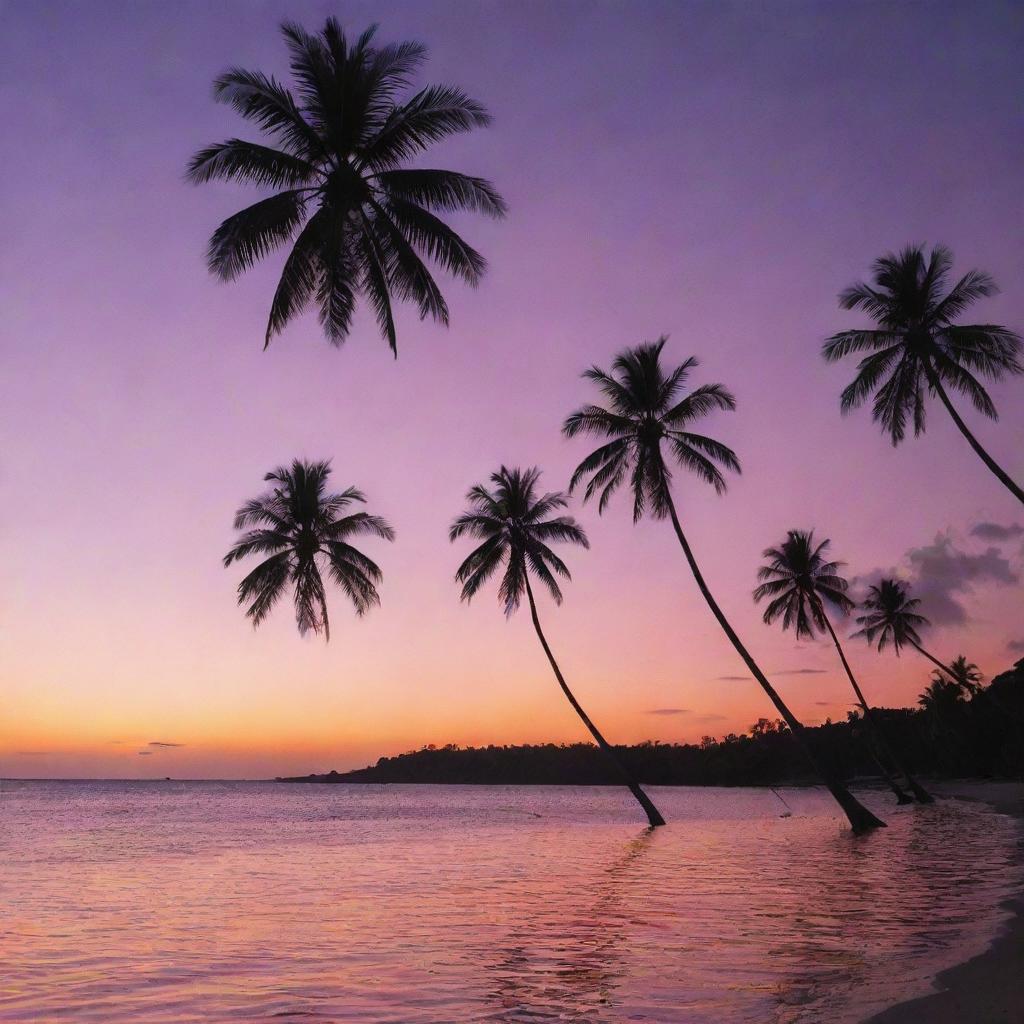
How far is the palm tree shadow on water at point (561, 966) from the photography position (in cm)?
690

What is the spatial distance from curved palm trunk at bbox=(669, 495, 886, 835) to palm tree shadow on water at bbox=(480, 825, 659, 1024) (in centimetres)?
1416

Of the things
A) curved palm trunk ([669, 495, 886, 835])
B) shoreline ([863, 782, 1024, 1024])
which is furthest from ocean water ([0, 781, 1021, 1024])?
curved palm trunk ([669, 495, 886, 835])

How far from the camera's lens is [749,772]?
461ft

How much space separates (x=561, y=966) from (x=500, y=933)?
2.28 m

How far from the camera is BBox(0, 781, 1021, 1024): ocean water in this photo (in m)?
7.10

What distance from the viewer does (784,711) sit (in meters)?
25.6

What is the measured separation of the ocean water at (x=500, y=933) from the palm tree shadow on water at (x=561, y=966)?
38 mm

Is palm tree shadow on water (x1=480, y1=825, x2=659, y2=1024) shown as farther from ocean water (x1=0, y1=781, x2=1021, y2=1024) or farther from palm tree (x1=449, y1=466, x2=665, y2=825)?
palm tree (x1=449, y1=466, x2=665, y2=825)

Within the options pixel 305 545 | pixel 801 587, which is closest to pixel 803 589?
pixel 801 587

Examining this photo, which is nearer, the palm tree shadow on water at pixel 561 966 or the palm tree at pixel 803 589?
the palm tree shadow on water at pixel 561 966

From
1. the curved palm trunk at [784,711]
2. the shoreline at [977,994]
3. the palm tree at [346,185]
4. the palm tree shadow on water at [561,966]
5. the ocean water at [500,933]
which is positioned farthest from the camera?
the curved palm trunk at [784,711]

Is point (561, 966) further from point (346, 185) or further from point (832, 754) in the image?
point (832, 754)

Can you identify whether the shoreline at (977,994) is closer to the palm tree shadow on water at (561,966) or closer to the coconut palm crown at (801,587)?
the palm tree shadow on water at (561,966)

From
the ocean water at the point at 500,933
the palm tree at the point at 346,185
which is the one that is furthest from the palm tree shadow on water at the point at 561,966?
the palm tree at the point at 346,185
